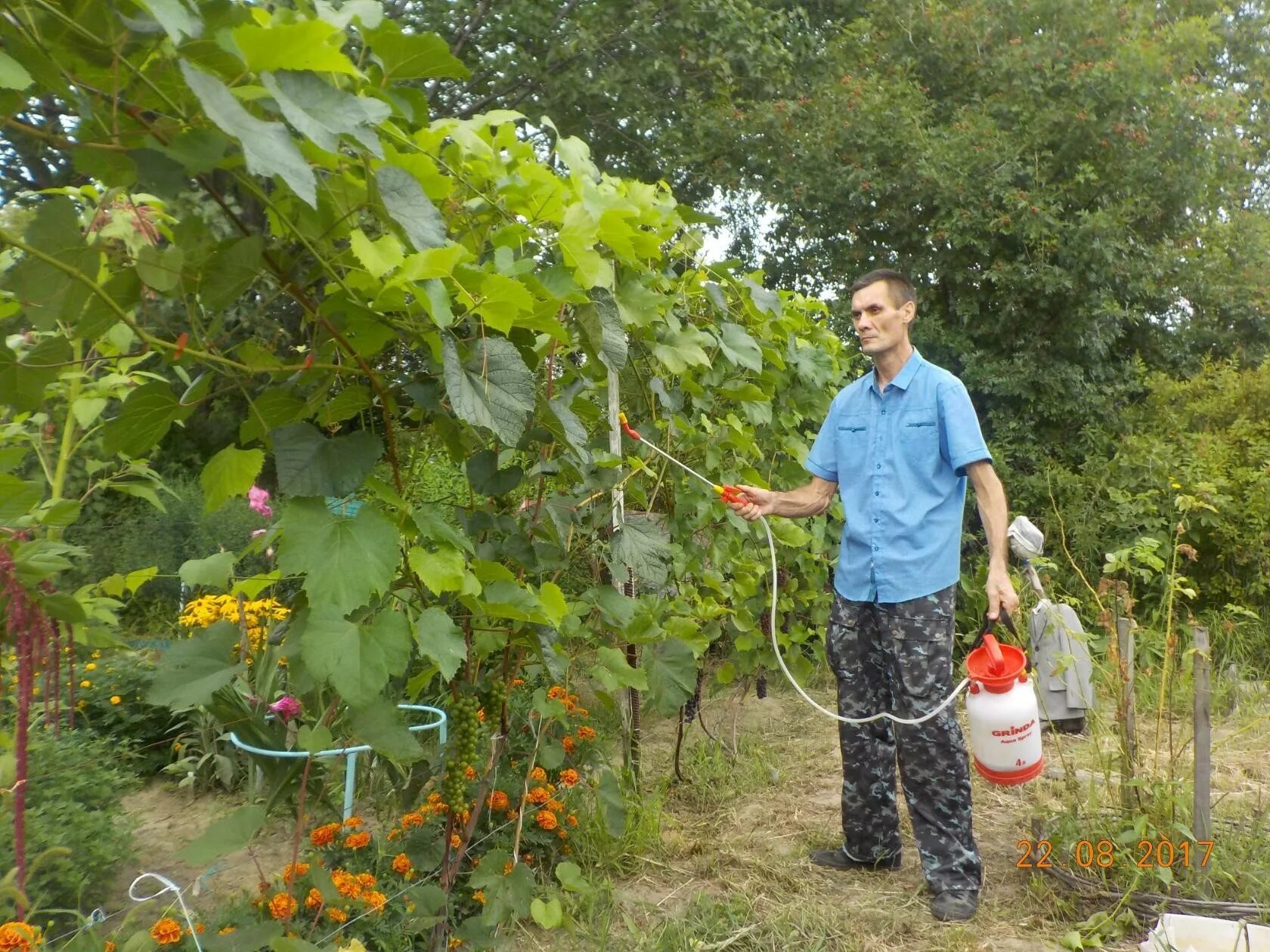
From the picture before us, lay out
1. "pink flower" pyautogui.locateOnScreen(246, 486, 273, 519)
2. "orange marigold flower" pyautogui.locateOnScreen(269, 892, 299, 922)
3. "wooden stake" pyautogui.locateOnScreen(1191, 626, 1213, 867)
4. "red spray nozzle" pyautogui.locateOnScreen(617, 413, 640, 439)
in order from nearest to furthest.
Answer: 1. "orange marigold flower" pyautogui.locateOnScreen(269, 892, 299, 922)
2. "wooden stake" pyautogui.locateOnScreen(1191, 626, 1213, 867)
3. "red spray nozzle" pyautogui.locateOnScreen(617, 413, 640, 439)
4. "pink flower" pyautogui.locateOnScreen(246, 486, 273, 519)

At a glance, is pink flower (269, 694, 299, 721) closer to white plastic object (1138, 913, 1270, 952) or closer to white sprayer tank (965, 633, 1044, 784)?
white sprayer tank (965, 633, 1044, 784)

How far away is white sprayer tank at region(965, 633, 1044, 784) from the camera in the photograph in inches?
97.2

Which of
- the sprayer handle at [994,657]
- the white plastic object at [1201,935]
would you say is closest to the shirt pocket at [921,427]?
the sprayer handle at [994,657]

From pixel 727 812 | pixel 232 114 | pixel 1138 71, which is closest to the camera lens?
pixel 232 114

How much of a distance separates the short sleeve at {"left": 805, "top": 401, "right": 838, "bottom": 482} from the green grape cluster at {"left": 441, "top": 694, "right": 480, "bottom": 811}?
147 cm

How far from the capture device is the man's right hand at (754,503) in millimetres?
2773

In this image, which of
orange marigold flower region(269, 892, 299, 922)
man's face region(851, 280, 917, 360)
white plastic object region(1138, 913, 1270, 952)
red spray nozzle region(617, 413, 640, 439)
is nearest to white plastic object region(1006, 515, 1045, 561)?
man's face region(851, 280, 917, 360)

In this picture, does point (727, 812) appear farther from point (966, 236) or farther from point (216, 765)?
point (966, 236)

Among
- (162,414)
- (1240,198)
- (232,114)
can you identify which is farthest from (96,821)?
(1240,198)

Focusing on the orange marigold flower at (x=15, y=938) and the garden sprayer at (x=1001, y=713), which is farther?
the garden sprayer at (x=1001, y=713)

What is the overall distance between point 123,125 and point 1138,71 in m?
7.98

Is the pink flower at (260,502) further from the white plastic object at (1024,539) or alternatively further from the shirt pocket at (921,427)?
the white plastic object at (1024,539)

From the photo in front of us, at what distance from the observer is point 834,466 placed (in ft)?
9.89
